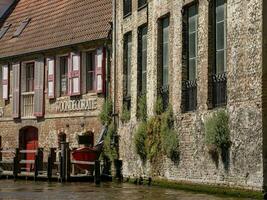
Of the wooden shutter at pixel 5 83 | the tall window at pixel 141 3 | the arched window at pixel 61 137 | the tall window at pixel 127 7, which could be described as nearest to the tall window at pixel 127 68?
the tall window at pixel 127 7

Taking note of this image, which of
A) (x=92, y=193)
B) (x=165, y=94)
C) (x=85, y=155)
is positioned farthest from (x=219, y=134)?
(x=85, y=155)

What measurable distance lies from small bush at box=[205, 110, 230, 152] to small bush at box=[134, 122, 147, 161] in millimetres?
5722

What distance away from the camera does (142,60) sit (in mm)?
29047

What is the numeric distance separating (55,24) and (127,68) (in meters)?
7.23

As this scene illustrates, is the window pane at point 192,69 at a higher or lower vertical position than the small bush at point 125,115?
higher

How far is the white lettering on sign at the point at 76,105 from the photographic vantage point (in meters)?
33.5

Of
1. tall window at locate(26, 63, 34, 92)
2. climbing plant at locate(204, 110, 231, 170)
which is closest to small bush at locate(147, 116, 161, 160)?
climbing plant at locate(204, 110, 231, 170)

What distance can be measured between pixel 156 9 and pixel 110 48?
5.90 m

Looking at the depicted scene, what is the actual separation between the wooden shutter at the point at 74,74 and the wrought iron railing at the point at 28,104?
140 inches

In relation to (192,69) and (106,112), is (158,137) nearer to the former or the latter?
(192,69)

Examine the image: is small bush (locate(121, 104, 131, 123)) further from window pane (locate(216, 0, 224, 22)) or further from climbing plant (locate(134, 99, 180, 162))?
window pane (locate(216, 0, 224, 22))

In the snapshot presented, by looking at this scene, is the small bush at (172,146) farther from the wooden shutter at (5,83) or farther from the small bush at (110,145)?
the wooden shutter at (5,83)

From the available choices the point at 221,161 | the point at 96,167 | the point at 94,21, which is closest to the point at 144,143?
the point at 96,167

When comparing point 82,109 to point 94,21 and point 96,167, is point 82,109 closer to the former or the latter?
point 94,21
